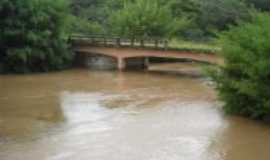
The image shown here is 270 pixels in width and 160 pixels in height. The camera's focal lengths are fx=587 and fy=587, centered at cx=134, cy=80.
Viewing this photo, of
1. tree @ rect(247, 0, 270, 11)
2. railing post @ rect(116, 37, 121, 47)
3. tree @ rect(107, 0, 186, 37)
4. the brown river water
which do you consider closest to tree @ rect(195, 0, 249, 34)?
tree @ rect(247, 0, 270, 11)

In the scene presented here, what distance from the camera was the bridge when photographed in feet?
159

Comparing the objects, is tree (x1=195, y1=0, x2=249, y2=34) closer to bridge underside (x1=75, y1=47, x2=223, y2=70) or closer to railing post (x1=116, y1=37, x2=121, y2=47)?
bridge underside (x1=75, y1=47, x2=223, y2=70)

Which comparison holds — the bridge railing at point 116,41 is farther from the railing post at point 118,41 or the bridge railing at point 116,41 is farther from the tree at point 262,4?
the tree at point 262,4

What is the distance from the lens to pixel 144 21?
5666cm

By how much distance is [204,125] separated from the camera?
30828 mm

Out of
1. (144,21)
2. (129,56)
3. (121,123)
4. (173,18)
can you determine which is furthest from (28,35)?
(121,123)

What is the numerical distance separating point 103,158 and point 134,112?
9271mm

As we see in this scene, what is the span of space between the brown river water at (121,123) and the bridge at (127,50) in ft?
11.9

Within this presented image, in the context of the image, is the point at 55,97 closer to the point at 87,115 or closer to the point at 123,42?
the point at 87,115

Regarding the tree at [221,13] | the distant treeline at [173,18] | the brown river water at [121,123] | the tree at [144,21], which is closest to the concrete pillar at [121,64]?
the tree at [144,21]

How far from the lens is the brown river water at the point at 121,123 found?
2595 centimetres

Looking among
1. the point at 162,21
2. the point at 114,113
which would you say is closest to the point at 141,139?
the point at 114,113

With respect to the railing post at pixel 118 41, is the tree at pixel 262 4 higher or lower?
higher

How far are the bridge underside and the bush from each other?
12.3 meters
